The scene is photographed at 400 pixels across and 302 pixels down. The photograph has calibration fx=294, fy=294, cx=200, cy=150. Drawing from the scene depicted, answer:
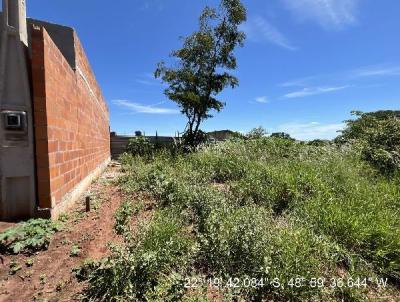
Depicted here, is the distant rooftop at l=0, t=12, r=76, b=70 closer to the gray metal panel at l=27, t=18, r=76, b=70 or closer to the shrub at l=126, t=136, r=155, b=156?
the gray metal panel at l=27, t=18, r=76, b=70

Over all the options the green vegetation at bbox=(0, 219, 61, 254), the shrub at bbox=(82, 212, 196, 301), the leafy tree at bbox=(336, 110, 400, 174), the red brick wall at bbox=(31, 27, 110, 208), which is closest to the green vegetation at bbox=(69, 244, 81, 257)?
the green vegetation at bbox=(0, 219, 61, 254)

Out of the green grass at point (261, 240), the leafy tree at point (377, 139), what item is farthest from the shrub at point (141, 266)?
the leafy tree at point (377, 139)

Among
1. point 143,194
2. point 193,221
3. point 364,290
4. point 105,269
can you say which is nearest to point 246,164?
point 143,194

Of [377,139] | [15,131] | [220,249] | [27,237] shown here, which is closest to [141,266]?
[220,249]

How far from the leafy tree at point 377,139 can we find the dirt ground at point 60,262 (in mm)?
6378

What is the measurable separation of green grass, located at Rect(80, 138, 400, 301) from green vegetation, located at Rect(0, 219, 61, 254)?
2.68ft

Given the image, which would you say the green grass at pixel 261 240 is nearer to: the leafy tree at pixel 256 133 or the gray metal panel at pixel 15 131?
the gray metal panel at pixel 15 131

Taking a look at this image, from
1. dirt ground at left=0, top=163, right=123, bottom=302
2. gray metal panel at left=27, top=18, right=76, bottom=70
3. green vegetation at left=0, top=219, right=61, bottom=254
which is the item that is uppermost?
gray metal panel at left=27, top=18, right=76, bottom=70

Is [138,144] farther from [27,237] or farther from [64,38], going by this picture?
[27,237]

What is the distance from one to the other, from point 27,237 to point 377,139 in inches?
365

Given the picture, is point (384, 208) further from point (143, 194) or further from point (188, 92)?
point (188, 92)

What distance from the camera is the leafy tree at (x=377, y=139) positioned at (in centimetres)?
716

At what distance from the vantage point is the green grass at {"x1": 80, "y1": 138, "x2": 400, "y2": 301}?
2.41 metres

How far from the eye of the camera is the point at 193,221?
3693 mm
